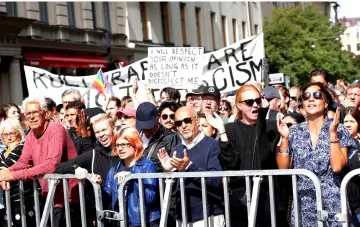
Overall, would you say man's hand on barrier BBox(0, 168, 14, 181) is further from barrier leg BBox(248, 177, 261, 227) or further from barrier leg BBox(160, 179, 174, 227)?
barrier leg BBox(248, 177, 261, 227)

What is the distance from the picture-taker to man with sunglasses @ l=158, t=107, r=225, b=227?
19.5ft

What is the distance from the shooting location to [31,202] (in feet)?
24.2

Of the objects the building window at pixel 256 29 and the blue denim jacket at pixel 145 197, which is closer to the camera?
the blue denim jacket at pixel 145 197

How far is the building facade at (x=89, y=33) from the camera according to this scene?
22.5 meters

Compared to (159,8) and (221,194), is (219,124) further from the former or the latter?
(159,8)

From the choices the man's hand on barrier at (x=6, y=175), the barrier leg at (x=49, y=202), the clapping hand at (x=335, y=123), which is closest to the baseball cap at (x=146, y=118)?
the barrier leg at (x=49, y=202)

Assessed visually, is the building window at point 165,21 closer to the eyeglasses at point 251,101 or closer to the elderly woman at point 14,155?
the elderly woman at point 14,155

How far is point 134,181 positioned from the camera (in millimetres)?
6164

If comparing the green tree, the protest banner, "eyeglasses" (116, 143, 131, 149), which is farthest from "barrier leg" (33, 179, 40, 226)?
the green tree

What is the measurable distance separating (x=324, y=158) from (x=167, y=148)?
58.0 inches

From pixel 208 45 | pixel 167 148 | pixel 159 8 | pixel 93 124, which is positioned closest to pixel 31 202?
pixel 93 124

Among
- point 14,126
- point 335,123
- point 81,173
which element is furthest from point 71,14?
point 335,123

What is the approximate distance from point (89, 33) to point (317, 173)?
22132 millimetres

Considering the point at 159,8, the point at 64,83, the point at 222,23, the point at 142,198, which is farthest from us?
the point at 222,23
